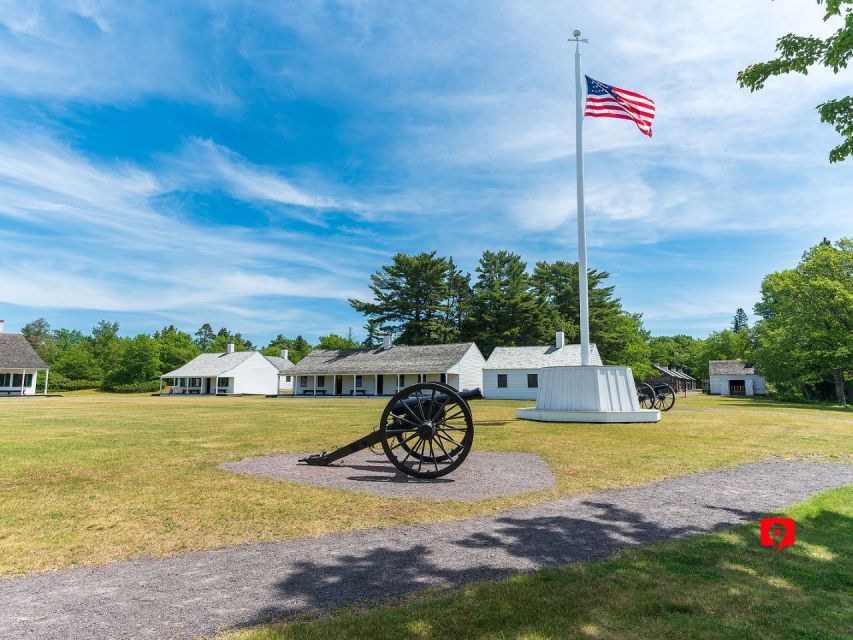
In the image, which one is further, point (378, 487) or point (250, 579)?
point (378, 487)

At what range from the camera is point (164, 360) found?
66688mm

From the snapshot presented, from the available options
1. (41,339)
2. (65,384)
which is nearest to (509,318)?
(65,384)

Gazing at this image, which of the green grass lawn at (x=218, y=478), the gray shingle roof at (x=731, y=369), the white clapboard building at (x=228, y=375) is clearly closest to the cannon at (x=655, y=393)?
the green grass lawn at (x=218, y=478)

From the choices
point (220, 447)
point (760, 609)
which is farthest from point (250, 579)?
point (220, 447)

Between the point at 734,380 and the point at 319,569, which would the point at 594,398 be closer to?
the point at 319,569

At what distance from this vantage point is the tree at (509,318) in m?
51.1

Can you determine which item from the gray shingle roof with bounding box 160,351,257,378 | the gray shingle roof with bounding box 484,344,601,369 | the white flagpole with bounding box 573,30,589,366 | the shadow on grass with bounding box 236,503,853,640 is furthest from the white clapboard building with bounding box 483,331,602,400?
the shadow on grass with bounding box 236,503,853,640

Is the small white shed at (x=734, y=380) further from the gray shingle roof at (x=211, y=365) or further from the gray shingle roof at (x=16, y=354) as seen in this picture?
the gray shingle roof at (x=16, y=354)

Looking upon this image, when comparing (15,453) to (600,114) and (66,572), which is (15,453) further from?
(600,114)

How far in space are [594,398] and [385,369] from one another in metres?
27.6

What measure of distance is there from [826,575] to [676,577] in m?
1.18

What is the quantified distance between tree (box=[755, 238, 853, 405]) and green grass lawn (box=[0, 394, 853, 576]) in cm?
2053

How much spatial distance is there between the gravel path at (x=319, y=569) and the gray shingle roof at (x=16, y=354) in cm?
5534

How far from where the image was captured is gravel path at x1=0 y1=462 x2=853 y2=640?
3.18 metres
